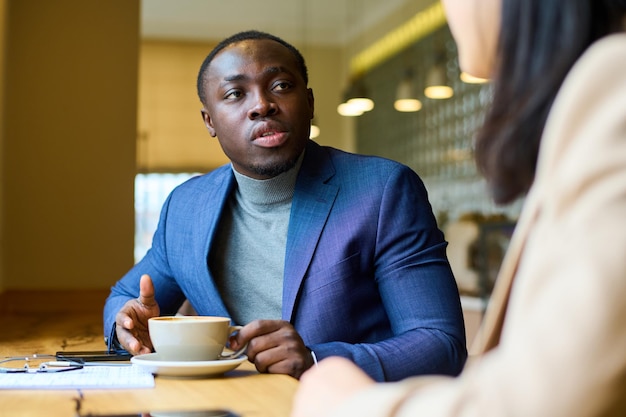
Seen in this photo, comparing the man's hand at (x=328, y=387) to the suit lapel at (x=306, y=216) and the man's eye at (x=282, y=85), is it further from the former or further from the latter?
the man's eye at (x=282, y=85)

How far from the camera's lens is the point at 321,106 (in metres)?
11.2

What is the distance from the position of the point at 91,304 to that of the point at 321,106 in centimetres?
774

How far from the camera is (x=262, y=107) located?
69.7 inches

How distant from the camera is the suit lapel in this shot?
5.54 ft

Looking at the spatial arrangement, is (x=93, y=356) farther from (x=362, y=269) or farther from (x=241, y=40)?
(x=241, y=40)

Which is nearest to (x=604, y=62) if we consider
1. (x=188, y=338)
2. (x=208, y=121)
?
(x=188, y=338)

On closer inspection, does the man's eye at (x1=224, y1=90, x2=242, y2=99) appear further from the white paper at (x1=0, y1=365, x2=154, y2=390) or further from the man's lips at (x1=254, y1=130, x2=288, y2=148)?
the white paper at (x1=0, y1=365, x2=154, y2=390)

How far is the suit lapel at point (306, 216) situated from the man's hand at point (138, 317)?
0.26m

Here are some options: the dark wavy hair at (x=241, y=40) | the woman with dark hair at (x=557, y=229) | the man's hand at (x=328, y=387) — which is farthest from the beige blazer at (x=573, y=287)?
the dark wavy hair at (x=241, y=40)

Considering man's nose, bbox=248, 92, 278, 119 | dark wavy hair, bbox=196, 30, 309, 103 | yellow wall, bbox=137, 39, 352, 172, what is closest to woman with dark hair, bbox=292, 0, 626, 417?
man's nose, bbox=248, 92, 278, 119

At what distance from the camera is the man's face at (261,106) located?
1.79 m

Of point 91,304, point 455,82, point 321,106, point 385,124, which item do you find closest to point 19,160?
point 91,304

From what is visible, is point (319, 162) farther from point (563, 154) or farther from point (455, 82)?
point (455, 82)

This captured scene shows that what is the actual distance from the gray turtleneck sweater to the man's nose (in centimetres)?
15
